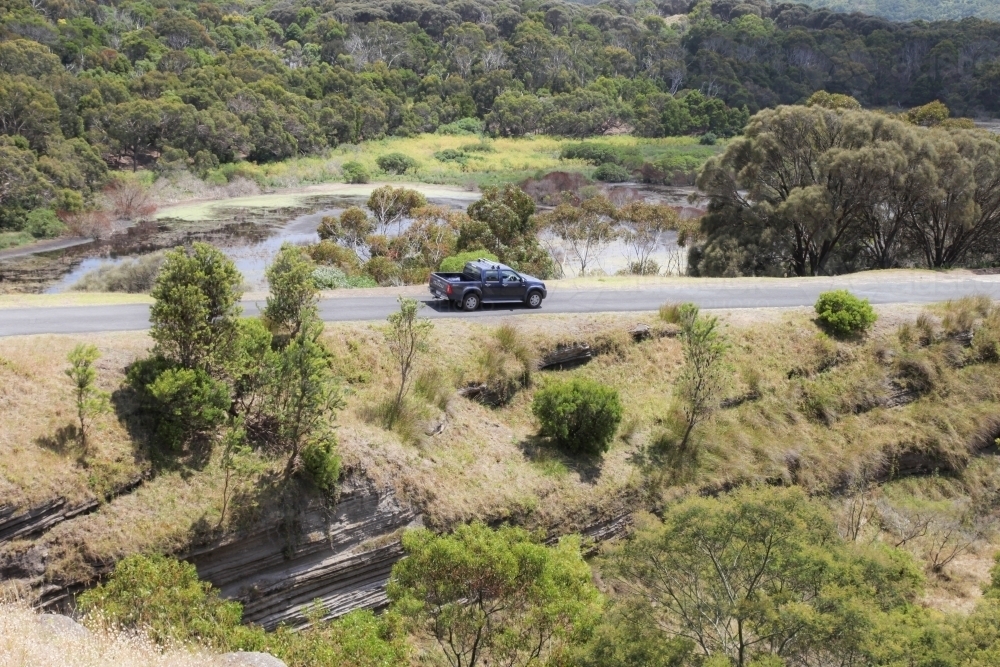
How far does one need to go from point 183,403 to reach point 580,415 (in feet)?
29.9

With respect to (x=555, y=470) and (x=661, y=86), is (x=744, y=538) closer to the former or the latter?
(x=555, y=470)

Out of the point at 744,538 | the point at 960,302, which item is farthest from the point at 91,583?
the point at 960,302

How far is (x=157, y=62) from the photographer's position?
8512cm

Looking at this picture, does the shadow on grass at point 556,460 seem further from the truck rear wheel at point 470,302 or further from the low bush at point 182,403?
the low bush at point 182,403

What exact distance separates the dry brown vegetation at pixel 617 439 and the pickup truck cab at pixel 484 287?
1307mm

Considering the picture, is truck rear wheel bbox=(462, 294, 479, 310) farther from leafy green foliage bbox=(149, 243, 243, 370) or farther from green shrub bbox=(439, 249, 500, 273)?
leafy green foliage bbox=(149, 243, 243, 370)

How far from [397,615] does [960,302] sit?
22878 mm

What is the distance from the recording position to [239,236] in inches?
2005

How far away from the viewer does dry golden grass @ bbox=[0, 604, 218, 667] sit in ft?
28.6

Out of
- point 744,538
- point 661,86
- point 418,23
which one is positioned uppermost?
point 418,23

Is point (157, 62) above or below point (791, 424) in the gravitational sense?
above

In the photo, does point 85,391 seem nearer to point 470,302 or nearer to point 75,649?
point 75,649

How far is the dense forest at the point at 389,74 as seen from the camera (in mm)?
64875

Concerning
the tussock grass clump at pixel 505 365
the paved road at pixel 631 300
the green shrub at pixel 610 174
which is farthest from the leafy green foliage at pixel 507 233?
the green shrub at pixel 610 174
